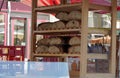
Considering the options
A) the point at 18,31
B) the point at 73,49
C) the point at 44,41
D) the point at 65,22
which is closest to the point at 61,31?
the point at 65,22

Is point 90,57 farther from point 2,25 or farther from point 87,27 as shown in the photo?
point 2,25

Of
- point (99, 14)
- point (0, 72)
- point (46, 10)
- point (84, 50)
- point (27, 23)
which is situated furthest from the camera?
point (27, 23)

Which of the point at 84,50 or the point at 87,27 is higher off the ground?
the point at 87,27

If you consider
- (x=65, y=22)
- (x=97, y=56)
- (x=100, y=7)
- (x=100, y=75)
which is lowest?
(x=100, y=75)

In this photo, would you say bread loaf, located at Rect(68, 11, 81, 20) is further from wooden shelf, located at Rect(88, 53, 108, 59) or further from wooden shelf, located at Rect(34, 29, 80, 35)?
wooden shelf, located at Rect(88, 53, 108, 59)

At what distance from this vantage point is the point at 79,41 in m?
3.27

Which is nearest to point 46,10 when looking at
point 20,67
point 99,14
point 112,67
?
point 99,14

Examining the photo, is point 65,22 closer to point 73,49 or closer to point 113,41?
point 73,49

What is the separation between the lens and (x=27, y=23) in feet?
26.4

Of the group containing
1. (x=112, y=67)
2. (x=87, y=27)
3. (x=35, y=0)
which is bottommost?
(x=112, y=67)

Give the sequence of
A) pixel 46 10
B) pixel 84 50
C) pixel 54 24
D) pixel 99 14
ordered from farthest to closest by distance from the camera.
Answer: pixel 99 14 → pixel 46 10 → pixel 54 24 → pixel 84 50

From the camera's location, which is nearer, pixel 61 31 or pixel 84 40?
pixel 84 40

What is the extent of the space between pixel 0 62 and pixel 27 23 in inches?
222

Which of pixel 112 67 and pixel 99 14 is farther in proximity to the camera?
pixel 99 14
